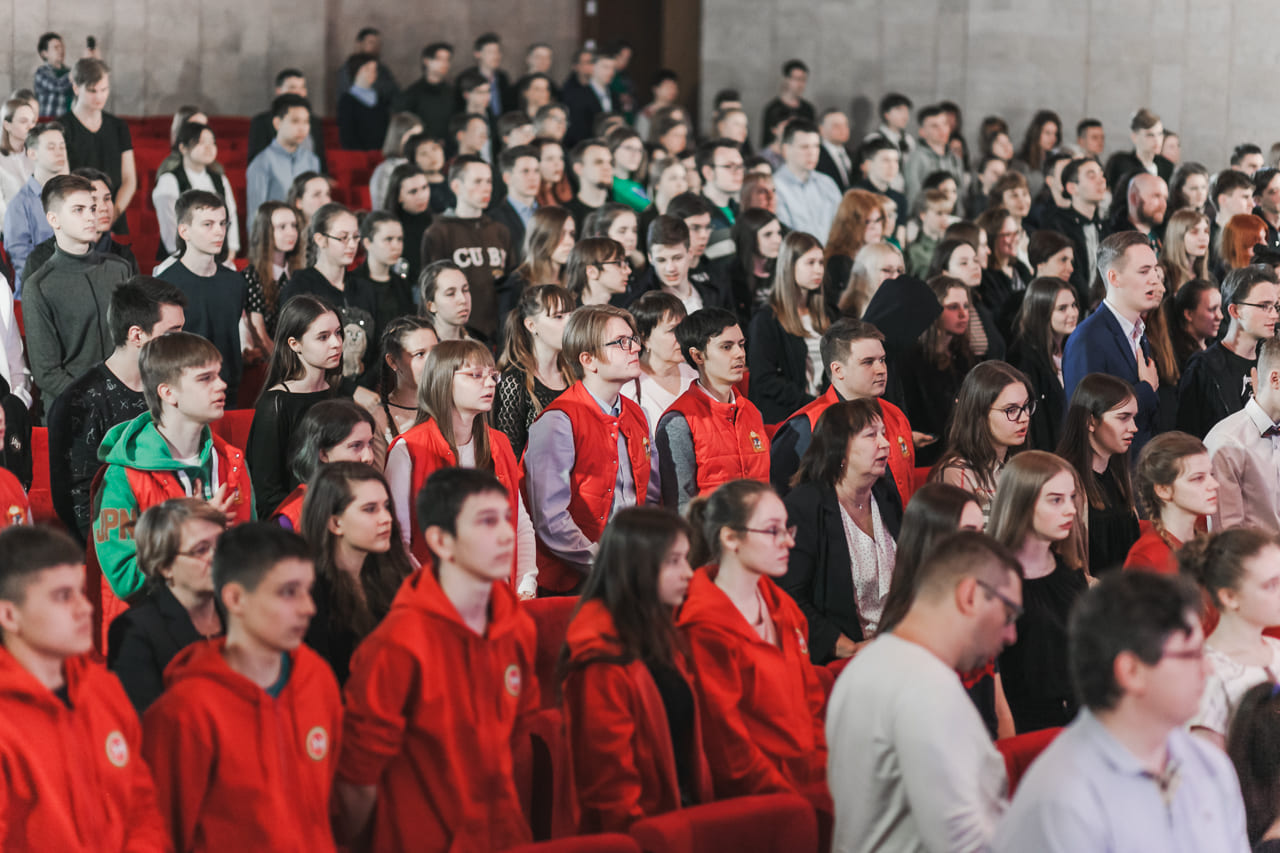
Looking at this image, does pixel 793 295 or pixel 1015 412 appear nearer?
pixel 1015 412

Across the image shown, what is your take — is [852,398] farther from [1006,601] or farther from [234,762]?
[234,762]

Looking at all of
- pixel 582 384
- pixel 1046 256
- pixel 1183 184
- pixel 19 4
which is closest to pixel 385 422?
pixel 582 384

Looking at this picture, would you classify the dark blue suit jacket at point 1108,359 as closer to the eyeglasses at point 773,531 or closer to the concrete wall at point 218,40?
the eyeglasses at point 773,531

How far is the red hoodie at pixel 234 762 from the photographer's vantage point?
265 cm

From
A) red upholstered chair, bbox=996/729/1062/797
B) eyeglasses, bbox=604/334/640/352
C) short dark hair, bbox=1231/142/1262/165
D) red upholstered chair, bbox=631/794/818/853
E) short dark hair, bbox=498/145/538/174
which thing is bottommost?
red upholstered chair, bbox=631/794/818/853

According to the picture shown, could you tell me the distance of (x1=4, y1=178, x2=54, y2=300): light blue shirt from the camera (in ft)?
22.1

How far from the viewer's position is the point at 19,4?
10.9 metres

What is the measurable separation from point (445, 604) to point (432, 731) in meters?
0.25

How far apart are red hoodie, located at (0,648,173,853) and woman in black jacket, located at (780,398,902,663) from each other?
1.95 meters

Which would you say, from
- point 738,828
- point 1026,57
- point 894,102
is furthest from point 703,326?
point 1026,57

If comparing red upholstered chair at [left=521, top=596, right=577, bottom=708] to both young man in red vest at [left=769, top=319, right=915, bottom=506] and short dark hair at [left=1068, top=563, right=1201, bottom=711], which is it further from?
short dark hair at [left=1068, top=563, right=1201, bottom=711]

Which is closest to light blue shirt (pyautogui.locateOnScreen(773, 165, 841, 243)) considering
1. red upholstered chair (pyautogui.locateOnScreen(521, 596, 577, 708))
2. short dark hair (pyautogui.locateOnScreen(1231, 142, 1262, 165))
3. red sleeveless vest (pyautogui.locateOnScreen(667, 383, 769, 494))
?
short dark hair (pyautogui.locateOnScreen(1231, 142, 1262, 165))

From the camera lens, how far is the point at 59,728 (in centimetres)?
257

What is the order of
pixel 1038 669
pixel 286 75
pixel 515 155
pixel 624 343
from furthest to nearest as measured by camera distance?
pixel 286 75, pixel 515 155, pixel 624 343, pixel 1038 669
